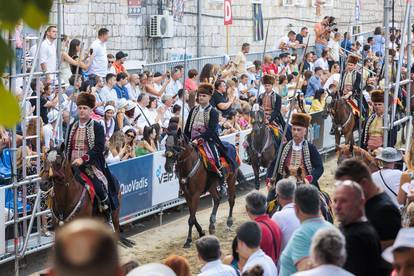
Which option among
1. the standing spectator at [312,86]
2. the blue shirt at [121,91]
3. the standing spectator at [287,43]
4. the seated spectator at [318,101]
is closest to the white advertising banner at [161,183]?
the blue shirt at [121,91]

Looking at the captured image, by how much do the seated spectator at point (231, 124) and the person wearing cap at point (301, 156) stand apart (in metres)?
5.99

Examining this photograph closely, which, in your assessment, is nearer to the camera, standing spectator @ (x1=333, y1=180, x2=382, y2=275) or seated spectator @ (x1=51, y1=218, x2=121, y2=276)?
seated spectator @ (x1=51, y1=218, x2=121, y2=276)

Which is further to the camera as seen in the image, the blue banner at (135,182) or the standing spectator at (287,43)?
the standing spectator at (287,43)

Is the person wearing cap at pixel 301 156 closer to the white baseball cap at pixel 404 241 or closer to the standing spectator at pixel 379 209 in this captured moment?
the standing spectator at pixel 379 209

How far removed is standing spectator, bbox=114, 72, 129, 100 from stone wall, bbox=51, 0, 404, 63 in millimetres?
1517

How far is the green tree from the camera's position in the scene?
9.68 ft

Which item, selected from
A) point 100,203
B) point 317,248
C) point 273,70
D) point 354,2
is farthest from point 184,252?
point 354,2

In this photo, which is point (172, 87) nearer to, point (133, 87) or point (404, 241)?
point (133, 87)

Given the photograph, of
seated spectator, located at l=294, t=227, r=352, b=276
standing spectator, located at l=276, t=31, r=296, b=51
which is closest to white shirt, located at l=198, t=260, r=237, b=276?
seated spectator, located at l=294, t=227, r=352, b=276

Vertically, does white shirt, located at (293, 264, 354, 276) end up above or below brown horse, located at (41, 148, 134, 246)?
above

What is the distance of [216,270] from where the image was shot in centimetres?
710

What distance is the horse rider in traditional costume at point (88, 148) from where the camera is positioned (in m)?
12.0

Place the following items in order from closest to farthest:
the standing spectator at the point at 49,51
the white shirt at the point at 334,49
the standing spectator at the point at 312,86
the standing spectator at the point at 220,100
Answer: the standing spectator at the point at 49,51, the standing spectator at the point at 220,100, the standing spectator at the point at 312,86, the white shirt at the point at 334,49

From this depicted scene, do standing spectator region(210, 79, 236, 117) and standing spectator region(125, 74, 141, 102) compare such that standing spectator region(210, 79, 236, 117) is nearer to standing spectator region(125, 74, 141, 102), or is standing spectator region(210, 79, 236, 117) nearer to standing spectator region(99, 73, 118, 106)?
standing spectator region(125, 74, 141, 102)
